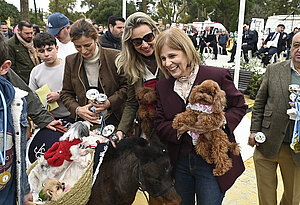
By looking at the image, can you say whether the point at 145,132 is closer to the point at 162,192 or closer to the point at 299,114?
the point at 162,192

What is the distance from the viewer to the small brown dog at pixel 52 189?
6.04 feet

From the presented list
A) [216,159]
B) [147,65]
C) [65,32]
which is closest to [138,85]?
[147,65]

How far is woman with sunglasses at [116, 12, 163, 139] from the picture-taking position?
2.44m

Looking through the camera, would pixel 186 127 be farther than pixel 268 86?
No

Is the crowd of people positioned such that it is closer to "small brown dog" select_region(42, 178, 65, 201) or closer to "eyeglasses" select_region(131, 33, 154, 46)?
"eyeglasses" select_region(131, 33, 154, 46)

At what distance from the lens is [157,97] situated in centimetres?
231

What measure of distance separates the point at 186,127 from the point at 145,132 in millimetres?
615

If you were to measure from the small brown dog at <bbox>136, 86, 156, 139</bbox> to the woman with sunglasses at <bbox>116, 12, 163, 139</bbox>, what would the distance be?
197 mm

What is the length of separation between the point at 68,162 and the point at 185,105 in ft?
3.50

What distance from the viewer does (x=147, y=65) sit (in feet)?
8.52

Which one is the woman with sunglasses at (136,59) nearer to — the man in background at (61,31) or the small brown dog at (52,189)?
the small brown dog at (52,189)

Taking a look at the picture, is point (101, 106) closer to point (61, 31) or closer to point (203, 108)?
point (203, 108)

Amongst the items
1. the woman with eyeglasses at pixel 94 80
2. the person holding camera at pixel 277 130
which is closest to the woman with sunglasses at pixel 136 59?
the woman with eyeglasses at pixel 94 80

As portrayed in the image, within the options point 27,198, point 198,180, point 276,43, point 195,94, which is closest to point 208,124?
point 195,94
